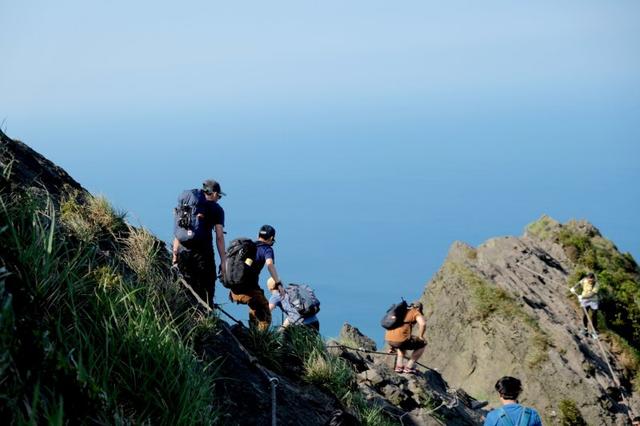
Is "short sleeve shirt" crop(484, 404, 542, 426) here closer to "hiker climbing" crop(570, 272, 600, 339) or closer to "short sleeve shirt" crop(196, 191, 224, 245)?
"short sleeve shirt" crop(196, 191, 224, 245)

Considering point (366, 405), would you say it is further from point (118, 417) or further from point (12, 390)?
point (12, 390)

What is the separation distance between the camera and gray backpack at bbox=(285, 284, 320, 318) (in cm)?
1174

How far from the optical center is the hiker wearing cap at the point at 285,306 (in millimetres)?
11672

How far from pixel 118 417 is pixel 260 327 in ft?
16.2

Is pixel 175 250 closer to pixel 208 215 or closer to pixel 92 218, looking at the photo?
pixel 208 215

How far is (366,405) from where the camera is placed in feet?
29.5

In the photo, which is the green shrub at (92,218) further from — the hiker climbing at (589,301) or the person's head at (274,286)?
the hiker climbing at (589,301)

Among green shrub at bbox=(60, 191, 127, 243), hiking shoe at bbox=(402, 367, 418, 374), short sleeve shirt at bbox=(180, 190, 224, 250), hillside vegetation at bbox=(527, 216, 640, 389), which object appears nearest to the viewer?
green shrub at bbox=(60, 191, 127, 243)

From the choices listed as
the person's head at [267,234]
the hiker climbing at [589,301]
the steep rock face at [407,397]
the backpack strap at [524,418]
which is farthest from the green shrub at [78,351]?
the hiker climbing at [589,301]

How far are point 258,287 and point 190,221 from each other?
6.60ft

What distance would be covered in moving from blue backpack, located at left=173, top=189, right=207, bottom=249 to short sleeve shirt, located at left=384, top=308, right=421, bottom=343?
5057 mm

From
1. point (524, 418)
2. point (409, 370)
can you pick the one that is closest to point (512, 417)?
point (524, 418)

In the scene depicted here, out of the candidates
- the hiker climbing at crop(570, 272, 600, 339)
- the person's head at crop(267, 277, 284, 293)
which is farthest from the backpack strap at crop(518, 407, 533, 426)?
the hiker climbing at crop(570, 272, 600, 339)

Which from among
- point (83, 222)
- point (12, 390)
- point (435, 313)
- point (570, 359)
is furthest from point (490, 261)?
point (12, 390)
